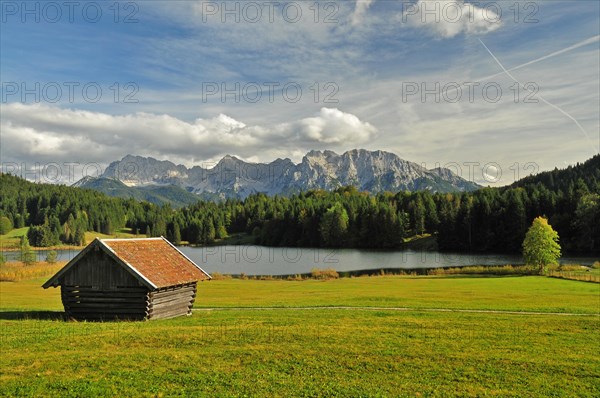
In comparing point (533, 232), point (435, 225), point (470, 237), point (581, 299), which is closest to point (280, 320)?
point (581, 299)

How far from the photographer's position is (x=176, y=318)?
27531mm

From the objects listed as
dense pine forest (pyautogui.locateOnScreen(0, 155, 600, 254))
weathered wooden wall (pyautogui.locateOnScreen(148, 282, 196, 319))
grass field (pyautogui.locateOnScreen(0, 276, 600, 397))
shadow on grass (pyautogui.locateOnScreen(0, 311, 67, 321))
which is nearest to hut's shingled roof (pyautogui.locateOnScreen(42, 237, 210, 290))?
weathered wooden wall (pyautogui.locateOnScreen(148, 282, 196, 319))

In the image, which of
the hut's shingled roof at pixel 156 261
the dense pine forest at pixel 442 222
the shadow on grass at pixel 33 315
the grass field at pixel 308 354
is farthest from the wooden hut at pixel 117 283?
the dense pine forest at pixel 442 222

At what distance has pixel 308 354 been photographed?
1755 cm

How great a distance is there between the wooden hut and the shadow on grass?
2.68 feet

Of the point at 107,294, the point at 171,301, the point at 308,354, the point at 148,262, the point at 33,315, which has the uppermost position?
the point at 148,262

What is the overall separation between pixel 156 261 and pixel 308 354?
14.0 metres

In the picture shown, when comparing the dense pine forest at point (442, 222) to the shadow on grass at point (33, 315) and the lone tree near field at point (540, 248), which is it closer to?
the lone tree near field at point (540, 248)

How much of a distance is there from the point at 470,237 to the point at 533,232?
65.9 m

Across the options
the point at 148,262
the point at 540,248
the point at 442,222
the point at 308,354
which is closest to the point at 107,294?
the point at 148,262

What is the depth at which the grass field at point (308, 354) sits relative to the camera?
46.0 ft

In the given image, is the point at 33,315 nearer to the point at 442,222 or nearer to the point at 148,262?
the point at 148,262

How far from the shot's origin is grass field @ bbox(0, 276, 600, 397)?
1401cm

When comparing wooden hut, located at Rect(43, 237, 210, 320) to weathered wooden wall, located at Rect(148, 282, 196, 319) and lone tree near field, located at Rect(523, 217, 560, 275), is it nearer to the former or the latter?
weathered wooden wall, located at Rect(148, 282, 196, 319)
